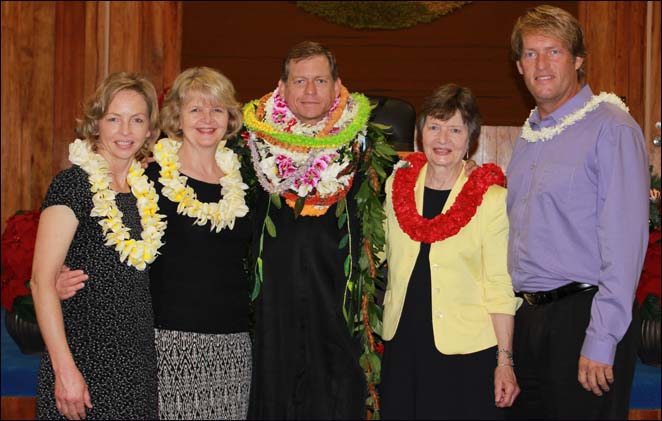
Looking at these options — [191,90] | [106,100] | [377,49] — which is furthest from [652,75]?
[106,100]

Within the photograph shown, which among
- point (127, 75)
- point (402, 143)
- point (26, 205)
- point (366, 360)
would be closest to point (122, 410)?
point (366, 360)

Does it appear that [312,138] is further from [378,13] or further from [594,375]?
[378,13]

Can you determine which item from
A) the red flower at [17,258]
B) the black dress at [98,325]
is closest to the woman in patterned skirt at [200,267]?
the black dress at [98,325]

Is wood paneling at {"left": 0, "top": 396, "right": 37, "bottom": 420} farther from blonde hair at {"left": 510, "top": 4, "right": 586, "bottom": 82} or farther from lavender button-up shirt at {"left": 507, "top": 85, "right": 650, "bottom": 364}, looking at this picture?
blonde hair at {"left": 510, "top": 4, "right": 586, "bottom": 82}

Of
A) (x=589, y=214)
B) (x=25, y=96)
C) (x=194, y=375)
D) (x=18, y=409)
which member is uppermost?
(x=25, y=96)

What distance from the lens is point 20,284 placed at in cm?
400

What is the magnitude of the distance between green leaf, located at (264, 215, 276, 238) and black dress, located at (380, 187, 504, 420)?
57 cm

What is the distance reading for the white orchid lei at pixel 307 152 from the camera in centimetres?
304

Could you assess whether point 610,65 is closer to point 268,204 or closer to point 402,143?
point 402,143

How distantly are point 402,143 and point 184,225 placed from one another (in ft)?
6.02

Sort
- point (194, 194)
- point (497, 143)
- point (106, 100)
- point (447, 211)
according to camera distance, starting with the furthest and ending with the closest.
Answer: point (497, 143)
point (194, 194)
point (447, 211)
point (106, 100)

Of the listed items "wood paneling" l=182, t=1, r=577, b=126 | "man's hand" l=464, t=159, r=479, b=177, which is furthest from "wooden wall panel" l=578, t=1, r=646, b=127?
"man's hand" l=464, t=159, r=479, b=177

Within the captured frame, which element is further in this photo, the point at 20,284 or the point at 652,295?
the point at 20,284

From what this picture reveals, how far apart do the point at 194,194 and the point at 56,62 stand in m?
3.45
